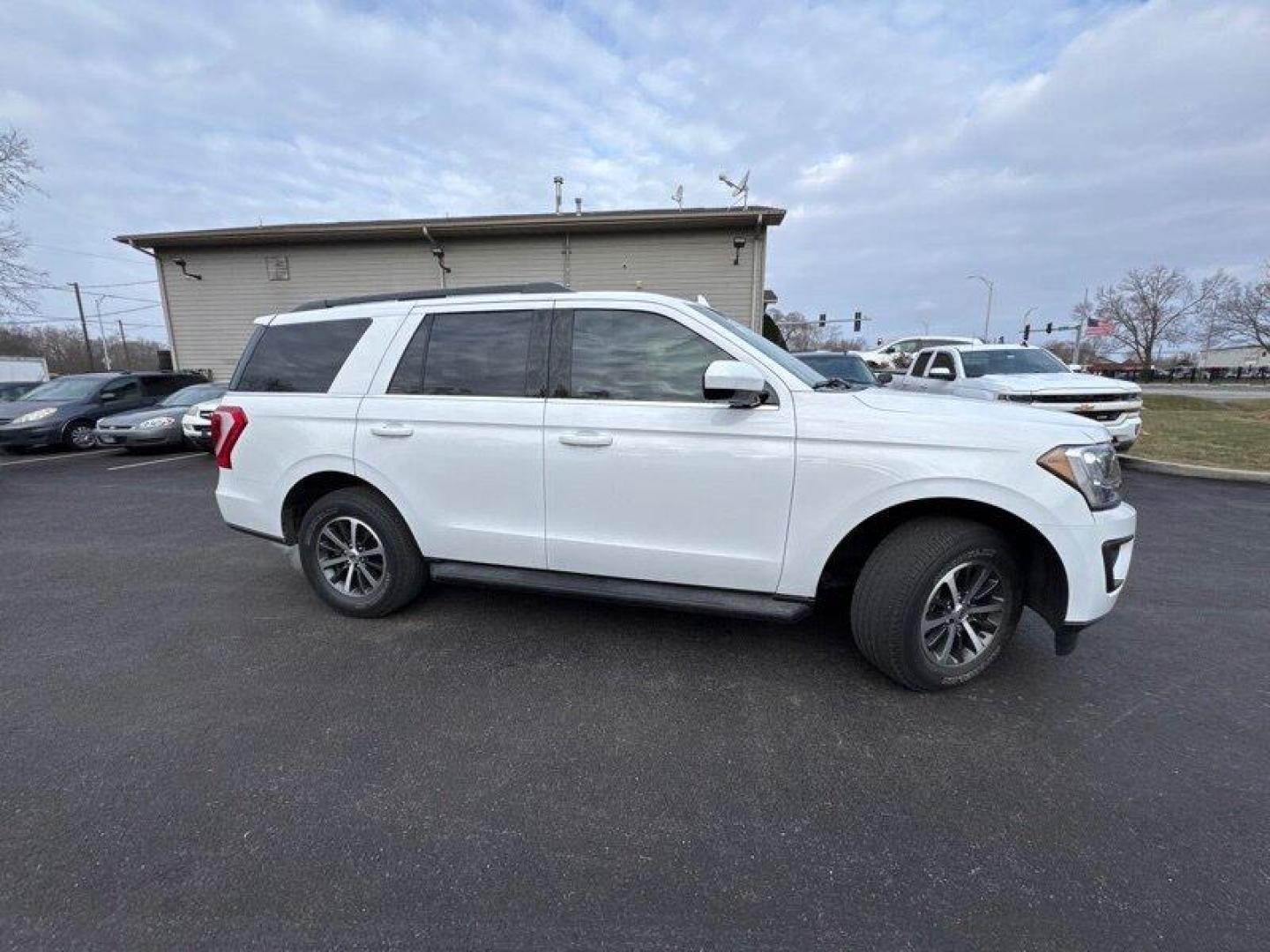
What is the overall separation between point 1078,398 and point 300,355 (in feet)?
29.7

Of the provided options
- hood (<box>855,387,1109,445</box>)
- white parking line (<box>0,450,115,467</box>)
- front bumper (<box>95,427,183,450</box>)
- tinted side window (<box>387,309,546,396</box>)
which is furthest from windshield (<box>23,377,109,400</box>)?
hood (<box>855,387,1109,445</box>)

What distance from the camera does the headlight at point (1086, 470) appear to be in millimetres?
2451

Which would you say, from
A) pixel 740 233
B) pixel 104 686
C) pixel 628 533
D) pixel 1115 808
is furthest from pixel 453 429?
pixel 740 233

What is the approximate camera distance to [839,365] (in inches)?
413

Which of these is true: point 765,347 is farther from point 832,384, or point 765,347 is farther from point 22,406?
point 22,406

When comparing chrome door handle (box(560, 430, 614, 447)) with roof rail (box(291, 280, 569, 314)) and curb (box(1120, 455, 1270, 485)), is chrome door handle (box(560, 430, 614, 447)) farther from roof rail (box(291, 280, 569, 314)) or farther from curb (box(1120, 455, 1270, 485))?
curb (box(1120, 455, 1270, 485))

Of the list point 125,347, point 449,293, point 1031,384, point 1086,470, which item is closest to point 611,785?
point 1086,470

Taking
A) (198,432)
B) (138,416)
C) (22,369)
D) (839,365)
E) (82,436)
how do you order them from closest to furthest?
1. (198,432)
2. (839,365)
3. (138,416)
4. (82,436)
5. (22,369)

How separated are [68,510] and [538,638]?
7009mm

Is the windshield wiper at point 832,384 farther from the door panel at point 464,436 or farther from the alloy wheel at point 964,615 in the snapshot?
the door panel at point 464,436

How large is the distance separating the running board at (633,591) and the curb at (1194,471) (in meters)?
8.51

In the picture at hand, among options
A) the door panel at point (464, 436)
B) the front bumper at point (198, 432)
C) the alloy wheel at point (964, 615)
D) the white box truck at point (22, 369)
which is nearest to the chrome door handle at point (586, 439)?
the door panel at point (464, 436)

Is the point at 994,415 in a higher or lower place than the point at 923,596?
higher

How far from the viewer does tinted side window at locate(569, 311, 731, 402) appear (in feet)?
9.40
